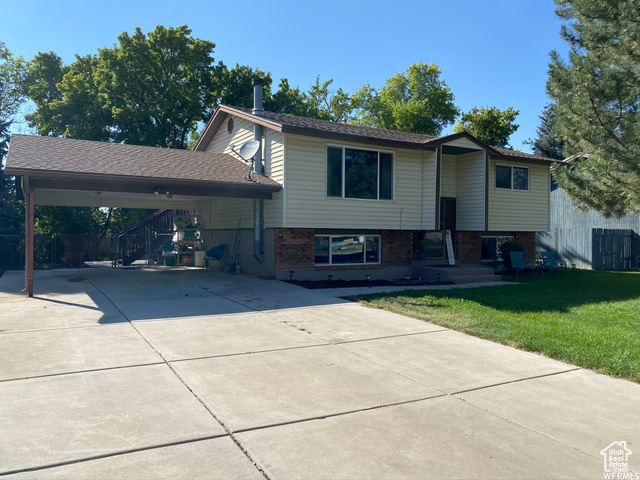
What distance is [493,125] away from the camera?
32.4 m

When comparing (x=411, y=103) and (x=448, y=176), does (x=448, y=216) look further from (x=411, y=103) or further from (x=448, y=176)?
(x=411, y=103)

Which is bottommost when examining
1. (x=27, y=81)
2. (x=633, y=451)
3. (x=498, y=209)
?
(x=633, y=451)

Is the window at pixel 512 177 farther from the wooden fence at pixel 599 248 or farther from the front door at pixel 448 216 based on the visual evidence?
the wooden fence at pixel 599 248

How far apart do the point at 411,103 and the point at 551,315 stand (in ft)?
108

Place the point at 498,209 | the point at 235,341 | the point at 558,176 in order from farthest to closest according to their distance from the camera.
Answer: the point at 498,209 → the point at 558,176 → the point at 235,341

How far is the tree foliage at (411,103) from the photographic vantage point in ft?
124

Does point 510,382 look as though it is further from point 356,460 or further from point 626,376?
point 356,460

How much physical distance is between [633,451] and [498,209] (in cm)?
1574

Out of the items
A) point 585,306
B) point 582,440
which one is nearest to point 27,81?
point 585,306

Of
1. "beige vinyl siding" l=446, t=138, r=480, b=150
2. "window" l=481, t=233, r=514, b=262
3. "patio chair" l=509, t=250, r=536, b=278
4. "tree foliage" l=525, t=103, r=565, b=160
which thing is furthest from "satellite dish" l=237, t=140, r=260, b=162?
"tree foliage" l=525, t=103, r=565, b=160

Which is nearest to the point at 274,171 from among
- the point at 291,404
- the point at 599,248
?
the point at 291,404

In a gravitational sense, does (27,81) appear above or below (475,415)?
above

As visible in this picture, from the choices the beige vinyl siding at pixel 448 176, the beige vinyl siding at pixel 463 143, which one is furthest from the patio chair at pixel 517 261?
the beige vinyl siding at pixel 463 143

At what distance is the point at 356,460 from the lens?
3.66 meters
